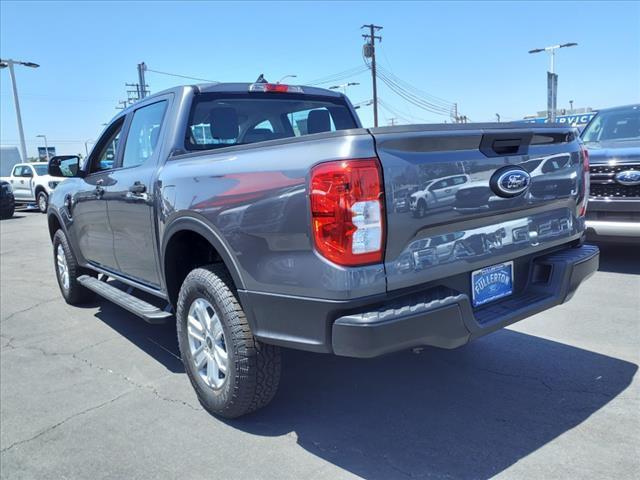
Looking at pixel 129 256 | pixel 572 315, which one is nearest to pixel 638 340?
pixel 572 315

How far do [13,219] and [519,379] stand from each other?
17.7m

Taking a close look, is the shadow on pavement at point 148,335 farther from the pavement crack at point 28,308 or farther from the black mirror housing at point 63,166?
the black mirror housing at point 63,166

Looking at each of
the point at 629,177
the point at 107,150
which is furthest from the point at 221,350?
the point at 629,177

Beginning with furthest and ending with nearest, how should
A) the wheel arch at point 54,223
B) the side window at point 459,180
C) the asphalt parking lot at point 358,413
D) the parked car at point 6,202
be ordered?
the parked car at point 6,202, the wheel arch at point 54,223, the asphalt parking lot at point 358,413, the side window at point 459,180

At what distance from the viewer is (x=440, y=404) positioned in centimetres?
313

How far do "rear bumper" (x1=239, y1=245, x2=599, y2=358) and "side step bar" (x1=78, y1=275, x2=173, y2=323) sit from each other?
118 centimetres

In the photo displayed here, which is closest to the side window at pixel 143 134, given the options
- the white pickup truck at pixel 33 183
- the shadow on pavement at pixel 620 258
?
the shadow on pavement at pixel 620 258

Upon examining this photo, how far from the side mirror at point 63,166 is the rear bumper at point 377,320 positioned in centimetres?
346

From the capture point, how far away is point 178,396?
11.5 feet

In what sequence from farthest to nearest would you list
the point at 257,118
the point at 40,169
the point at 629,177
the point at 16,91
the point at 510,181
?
1. the point at 16,91
2. the point at 40,169
3. the point at 629,177
4. the point at 257,118
5. the point at 510,181

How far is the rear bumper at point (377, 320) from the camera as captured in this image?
7.34 ft

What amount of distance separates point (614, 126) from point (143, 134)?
6.41 metres

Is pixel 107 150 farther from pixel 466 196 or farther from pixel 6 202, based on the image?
pixel 6 202

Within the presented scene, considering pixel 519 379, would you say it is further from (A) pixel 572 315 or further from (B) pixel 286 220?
(B) pixel 286 220
